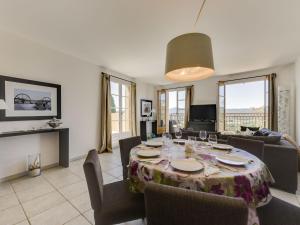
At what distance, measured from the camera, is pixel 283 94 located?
13.1 feet

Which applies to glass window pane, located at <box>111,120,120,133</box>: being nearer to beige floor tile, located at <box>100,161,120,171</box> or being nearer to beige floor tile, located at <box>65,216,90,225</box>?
beige floor tile, located at <box>100,161,120,171</box>

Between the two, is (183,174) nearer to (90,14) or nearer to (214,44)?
(90,14)

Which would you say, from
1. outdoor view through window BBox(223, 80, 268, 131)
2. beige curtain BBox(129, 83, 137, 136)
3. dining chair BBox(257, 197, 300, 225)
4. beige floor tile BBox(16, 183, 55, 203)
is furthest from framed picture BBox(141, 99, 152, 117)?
dining chair BBox(257, 197, 300, 225)

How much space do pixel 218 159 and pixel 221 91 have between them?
4685mm

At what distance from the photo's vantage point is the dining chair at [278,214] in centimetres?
97

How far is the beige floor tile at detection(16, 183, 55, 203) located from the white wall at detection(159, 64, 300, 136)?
208 inches

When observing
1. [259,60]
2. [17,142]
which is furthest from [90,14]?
[259,60]

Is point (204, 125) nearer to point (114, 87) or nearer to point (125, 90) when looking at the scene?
point (125, 90)

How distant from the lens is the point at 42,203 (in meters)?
1.88

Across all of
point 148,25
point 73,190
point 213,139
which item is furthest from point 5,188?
point 148,25

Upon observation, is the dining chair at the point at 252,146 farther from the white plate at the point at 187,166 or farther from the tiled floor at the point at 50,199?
the white plate at the point at 187,166

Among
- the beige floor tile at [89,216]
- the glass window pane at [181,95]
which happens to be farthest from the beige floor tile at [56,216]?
the glass window pane at [181,95]

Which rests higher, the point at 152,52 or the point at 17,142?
the point at 152,52

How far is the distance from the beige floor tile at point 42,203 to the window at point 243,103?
5.11 m
